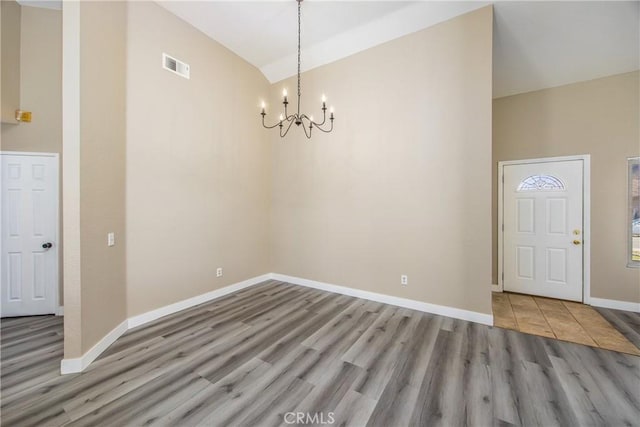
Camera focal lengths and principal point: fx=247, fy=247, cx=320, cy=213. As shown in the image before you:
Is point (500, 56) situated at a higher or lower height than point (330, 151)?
higher

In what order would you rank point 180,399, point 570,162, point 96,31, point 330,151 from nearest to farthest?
point 180,399
point 96,31
point 570,162
point 330,151

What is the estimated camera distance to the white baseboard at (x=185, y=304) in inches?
115

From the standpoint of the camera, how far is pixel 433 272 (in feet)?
10.8

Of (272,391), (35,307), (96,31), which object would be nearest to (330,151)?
(96,31)

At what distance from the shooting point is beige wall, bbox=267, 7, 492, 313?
9.93ft

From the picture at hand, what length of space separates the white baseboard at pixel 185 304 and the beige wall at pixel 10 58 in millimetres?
2861

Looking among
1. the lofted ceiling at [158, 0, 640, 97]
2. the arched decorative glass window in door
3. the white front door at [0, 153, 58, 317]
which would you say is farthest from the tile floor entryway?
the white front door at [0, 153, 58, 317]

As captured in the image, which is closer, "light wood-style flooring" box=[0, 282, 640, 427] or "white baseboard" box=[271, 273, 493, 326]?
"light wood-style flooring" box=[0, 282, 640, 427]

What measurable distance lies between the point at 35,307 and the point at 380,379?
435 cm

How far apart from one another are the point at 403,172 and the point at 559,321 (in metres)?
2.71

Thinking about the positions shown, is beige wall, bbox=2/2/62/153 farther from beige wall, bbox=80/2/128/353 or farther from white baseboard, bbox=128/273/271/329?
white baseboard, bbox=128/273/271/329

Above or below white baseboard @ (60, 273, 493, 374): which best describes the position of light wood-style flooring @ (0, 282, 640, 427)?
below

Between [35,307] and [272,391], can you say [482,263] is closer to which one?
[272,391]

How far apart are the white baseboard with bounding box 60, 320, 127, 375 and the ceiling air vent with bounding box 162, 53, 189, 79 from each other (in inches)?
125
